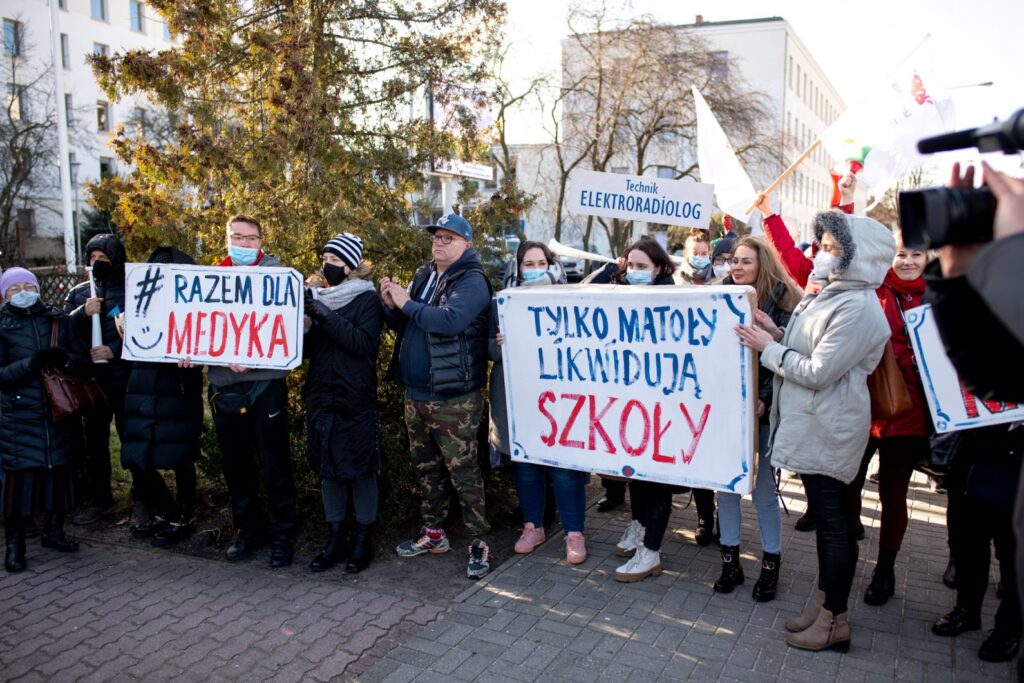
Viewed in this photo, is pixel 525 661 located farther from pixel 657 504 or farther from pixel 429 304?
pixel 429 304

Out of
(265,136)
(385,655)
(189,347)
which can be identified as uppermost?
(265,136)

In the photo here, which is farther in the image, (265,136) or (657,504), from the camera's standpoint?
(265,136)

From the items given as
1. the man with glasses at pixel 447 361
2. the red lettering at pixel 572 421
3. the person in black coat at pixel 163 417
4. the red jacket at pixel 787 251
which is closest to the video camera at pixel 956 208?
the red lettering at pixel 572 421

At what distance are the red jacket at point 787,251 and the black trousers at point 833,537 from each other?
179 centimetres

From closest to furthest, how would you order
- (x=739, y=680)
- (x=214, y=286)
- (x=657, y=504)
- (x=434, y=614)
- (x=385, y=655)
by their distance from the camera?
(x=739, y=680)
(x=385, y=655)
(x=434, y=614)
(x=657, y=504)
(x=214, y=286)

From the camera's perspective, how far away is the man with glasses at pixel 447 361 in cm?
503

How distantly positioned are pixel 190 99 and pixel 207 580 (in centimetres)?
391

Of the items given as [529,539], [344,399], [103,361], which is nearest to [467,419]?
[344,399]

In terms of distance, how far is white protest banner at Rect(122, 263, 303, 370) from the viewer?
506cm

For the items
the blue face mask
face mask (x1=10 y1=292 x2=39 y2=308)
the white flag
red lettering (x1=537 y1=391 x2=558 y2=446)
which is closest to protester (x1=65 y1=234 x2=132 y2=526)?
face mask (x1=10 y1=292 x2=39 y2=308)

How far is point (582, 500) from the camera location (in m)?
5.38

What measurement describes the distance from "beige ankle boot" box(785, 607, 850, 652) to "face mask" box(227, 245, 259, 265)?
389 centimetres

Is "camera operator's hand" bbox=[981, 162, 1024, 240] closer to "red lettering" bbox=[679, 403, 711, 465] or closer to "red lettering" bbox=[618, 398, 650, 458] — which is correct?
"red lettering" bbox=[679, 403, 711, 465]

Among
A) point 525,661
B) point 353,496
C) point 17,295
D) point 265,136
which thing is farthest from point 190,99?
point 525,661
